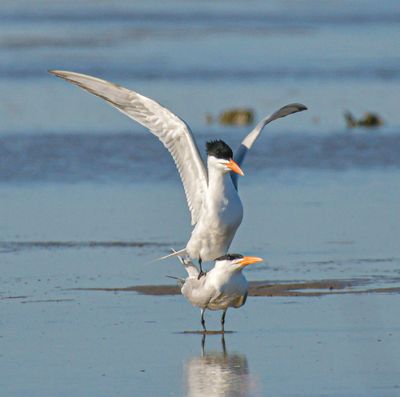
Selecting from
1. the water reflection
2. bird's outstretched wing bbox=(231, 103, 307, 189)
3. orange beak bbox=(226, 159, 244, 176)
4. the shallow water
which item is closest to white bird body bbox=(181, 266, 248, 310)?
the shallow water

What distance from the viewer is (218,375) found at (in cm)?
880

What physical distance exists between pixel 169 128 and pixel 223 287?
1.94m

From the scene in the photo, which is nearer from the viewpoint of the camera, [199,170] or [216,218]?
[216,218]

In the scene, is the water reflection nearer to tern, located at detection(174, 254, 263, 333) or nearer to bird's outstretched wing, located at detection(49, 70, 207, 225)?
tern, located at detection(174, 254, 263, 333)

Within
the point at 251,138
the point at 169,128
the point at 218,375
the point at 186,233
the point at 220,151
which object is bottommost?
the point at 218,375

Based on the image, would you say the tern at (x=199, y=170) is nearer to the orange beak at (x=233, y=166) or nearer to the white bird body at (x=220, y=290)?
the orange beak at (x=233, y=166)

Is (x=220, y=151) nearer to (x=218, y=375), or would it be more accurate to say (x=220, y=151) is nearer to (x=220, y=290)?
(x=220, y=290)

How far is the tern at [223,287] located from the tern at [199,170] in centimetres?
28

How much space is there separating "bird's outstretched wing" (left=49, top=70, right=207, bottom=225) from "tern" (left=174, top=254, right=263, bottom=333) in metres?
1.31

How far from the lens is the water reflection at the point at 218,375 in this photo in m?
8.34

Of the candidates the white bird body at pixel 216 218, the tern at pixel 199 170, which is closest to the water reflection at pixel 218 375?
the tern at pixel 199 170

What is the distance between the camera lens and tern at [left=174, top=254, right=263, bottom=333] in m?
9.98

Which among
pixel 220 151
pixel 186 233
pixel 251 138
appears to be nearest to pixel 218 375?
pixel 220 151

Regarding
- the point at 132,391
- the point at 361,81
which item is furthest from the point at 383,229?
the point at 361,81
